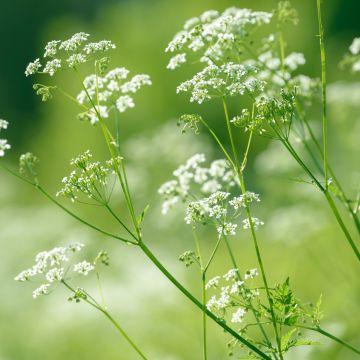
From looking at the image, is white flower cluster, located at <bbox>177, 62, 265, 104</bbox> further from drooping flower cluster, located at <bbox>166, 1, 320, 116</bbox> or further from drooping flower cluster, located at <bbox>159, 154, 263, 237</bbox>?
drooping flower cluster, located at <bbox>159, 154, 263, 237</bbox>

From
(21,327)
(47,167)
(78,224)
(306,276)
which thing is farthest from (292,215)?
(47,167)

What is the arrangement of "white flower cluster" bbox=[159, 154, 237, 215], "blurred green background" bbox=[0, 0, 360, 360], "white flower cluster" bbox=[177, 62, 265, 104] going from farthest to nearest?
"blurred green background" bbox=[0, 0, 360, 360] < "white flower cluster" bbox=[177, 62, 265, 104] < "white flower cluster" bbox=[159, 154, 237, 215]

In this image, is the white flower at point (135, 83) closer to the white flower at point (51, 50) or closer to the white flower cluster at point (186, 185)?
the white flower at point (51, 50)

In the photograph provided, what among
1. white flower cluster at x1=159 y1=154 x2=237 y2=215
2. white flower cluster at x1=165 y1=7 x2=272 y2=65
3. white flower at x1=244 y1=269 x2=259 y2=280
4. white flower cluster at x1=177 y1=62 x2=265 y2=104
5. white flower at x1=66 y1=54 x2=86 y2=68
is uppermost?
white flower cluster at x1=165 y1=7 x2=272 y2=65

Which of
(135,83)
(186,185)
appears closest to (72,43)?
(135,83)

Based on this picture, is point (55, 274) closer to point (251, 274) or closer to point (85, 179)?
point (85, 179)

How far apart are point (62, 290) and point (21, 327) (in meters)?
2.27

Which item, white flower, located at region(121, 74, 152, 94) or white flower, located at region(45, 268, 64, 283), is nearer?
white flower, located at region(45, 268, 64, 283)

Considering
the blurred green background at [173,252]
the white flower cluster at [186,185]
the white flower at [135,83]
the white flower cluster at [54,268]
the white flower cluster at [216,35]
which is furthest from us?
the blurred green background at [173,252]

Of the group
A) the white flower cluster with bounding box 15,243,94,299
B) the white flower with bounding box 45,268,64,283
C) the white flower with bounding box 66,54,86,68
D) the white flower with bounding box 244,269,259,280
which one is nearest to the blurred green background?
the white flower with bounding box 244,269,259,280

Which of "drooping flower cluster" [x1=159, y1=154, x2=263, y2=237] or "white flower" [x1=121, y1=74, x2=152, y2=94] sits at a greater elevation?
"white flower" [x1=121, y1=74, x2=152, y2=94]

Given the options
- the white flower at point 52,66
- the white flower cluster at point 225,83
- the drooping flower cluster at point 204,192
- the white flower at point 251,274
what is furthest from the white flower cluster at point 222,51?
the white flower at point 251,274

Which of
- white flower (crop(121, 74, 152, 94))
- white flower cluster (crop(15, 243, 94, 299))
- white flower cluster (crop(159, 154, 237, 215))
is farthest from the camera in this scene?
white flower (crop(121, 74, 152, 94))

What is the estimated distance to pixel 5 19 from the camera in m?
39.1
